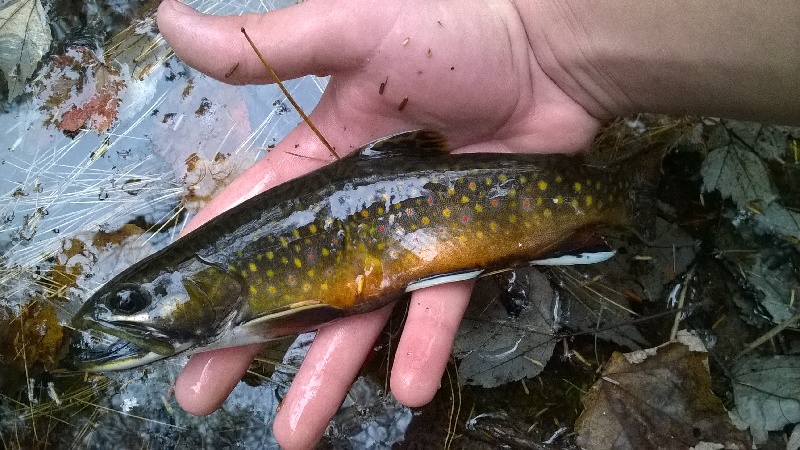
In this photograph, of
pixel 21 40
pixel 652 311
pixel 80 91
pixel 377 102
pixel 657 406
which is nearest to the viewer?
pixel 377 102

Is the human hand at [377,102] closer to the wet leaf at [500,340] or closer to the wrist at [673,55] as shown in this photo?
the wrist at [673,55]

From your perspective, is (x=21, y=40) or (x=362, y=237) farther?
(x=21, y=40)

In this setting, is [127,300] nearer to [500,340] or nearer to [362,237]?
[362,237]

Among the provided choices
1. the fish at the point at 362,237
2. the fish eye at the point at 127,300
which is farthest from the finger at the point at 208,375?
the fish eye at the point at 127,300

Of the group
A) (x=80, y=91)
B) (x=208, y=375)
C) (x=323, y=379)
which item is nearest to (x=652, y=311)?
(x=323, y=379)

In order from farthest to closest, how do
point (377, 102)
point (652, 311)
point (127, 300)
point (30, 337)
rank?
point (30, 337)
point (652, 311)
point (377, 102)
point (127, 300)

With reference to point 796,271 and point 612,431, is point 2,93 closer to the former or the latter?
point 612,431

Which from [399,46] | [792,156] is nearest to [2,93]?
[399,46]
